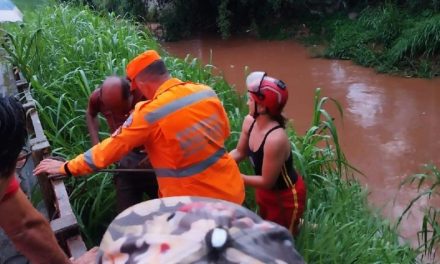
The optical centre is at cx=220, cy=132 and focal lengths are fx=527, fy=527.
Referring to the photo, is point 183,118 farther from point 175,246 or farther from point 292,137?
point 292,137

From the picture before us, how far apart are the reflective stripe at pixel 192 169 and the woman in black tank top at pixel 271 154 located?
0.33 metres

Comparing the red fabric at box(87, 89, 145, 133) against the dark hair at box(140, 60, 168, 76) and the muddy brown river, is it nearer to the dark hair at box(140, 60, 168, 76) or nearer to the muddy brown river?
the dark hair at box(140, 60, 168, 76)

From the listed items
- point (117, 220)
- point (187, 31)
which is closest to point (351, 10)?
point (187, 31)

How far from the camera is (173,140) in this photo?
2.16 metres

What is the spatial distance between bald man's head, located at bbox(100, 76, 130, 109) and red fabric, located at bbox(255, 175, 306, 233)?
2.76 feet

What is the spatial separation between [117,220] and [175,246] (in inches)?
7.4

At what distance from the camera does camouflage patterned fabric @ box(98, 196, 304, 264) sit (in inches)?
33.8

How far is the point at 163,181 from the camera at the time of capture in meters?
2.30

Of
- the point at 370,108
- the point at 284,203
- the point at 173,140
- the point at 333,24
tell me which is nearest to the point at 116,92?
the point at 173,140

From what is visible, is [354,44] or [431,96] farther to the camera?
[354,44]

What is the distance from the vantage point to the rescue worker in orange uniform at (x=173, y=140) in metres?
2.14

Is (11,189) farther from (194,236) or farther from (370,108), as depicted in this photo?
(370,108)

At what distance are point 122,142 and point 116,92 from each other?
2.20 ft

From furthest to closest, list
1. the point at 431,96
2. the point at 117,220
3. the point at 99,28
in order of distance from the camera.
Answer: the point at 431,96
the point at 99,28
the point at 117,220
